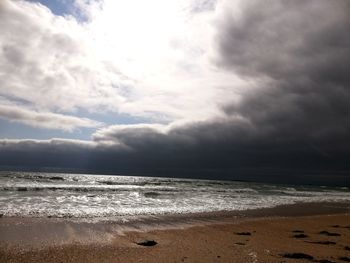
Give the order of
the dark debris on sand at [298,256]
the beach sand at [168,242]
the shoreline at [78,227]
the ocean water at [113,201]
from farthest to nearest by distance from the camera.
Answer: the ocean water at [113,201] < the shoreline at [78,227] < the dark debris on sand at [298,256] < the beach sand at [168,242]

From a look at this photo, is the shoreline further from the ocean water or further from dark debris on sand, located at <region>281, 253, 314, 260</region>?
dark debris on sand, located at <region>281, 253, 314, 260</region>

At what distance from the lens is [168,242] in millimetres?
12375

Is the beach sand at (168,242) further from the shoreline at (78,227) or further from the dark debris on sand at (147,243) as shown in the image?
the dark debris on sand at (147,243)

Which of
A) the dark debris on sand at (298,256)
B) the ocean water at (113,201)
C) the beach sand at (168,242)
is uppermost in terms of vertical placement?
the ocean water at (113,201)

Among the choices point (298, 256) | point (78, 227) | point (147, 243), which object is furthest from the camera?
point (78, 227)

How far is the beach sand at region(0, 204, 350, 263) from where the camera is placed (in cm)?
997

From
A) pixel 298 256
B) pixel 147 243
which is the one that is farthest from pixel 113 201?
pixel 298 256

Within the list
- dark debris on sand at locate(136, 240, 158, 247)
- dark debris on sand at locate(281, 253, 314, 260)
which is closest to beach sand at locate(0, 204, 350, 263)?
dark debris on sand at locate(281, 253, 314, 260)

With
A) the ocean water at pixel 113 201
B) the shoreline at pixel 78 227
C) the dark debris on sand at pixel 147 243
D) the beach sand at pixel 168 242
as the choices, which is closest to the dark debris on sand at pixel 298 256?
the beach sand at pixel 168 242

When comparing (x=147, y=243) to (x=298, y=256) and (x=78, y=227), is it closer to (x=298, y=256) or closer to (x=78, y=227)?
(x=78, y=227)

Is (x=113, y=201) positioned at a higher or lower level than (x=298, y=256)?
higher

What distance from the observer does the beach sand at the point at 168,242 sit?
392 inches

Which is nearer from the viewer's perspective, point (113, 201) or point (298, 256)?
point (298, 256)

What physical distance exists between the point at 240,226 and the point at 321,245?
4.89 m
